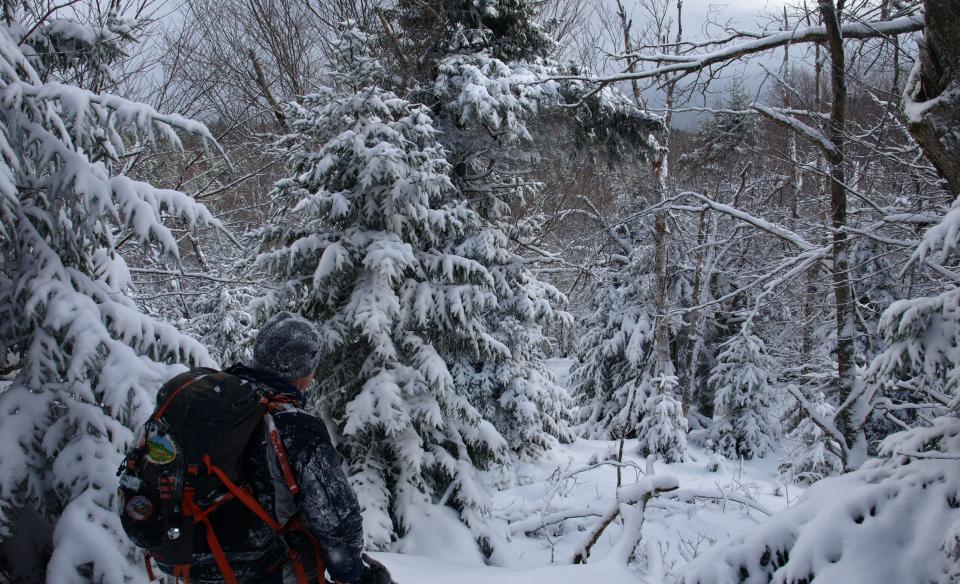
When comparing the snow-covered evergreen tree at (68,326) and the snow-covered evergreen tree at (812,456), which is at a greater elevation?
the snow-covered evergreen tree at (68,326)

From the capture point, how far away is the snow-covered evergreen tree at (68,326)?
320cm

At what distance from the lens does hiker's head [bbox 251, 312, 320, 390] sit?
2.49 meters

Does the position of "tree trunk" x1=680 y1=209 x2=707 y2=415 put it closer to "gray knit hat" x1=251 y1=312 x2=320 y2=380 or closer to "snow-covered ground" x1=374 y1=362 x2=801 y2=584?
"snow-covered ground" x1=374 y1=362 x2=801 y2=584

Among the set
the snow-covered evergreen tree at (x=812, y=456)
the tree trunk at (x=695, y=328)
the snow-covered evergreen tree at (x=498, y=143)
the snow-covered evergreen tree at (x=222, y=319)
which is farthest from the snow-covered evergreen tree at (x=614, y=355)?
the snow-covered evergreen tree at (x=222, y=319)

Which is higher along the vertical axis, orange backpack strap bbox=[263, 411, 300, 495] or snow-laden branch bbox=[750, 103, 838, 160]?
snow-laden branch bbox=[750, 103, 838, 160]

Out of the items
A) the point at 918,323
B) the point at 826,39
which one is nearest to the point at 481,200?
the point at 826,39

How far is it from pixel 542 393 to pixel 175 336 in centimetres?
813

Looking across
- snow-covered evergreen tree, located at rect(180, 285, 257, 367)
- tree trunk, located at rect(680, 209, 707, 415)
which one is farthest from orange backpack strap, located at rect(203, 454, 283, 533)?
tree trunk, located at rect(680, 209, 707, 415)

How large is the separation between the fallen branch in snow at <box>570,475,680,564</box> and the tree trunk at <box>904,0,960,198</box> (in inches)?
126

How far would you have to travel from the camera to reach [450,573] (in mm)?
5523

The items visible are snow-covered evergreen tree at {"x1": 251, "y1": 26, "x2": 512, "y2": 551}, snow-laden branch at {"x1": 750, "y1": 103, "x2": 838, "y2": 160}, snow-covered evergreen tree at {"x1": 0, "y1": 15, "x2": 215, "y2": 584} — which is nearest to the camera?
snow-covered evergreen tree at {"x1": 0, "y1": 15, "x2": 215, "y2": 584}

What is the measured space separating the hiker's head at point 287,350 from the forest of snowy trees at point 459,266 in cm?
147

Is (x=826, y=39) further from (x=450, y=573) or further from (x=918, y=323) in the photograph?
(x=450, y=573)

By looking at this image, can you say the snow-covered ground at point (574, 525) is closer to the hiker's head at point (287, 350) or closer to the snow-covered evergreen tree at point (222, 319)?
the hiker's head at point (287, 350)
